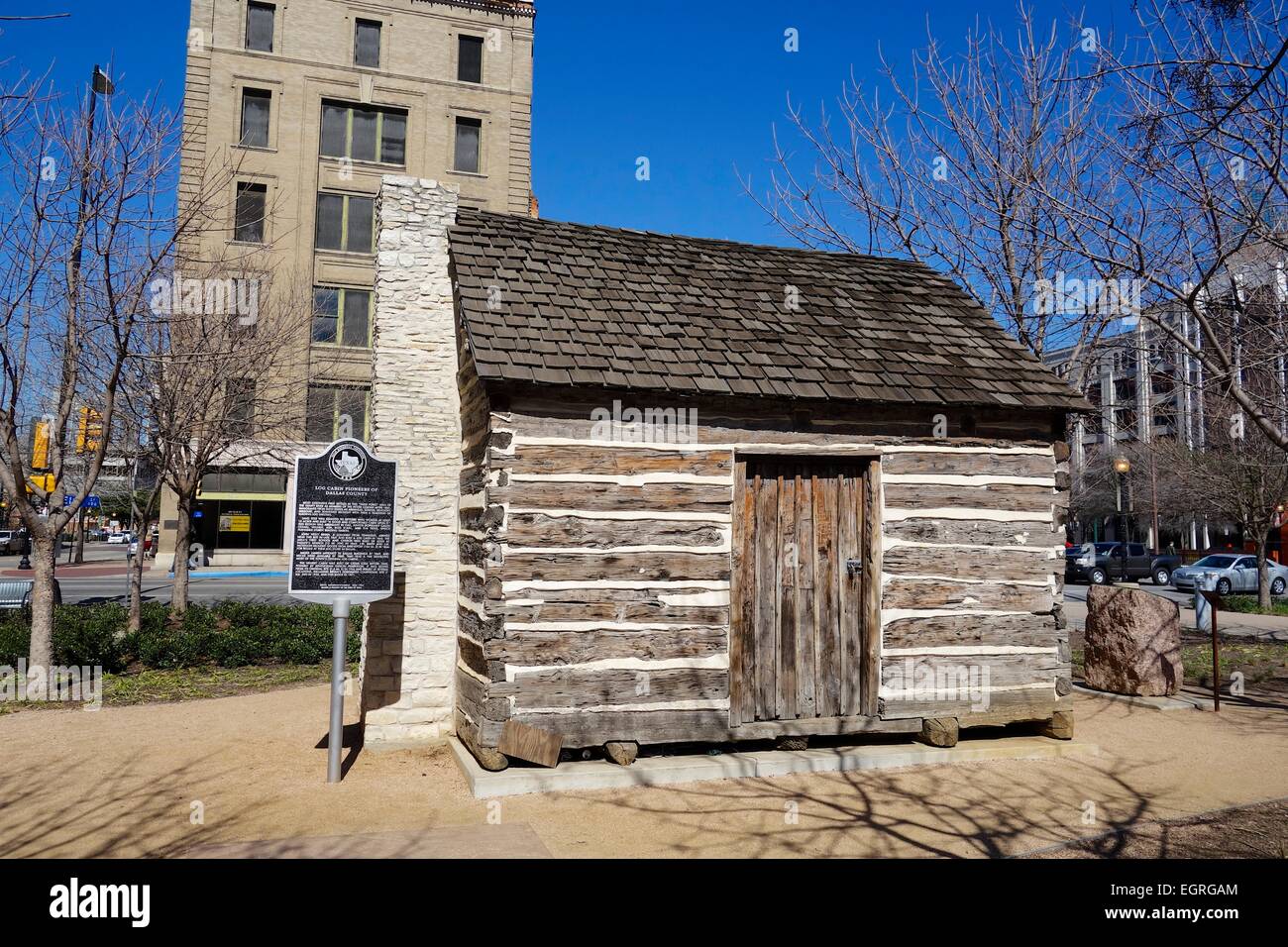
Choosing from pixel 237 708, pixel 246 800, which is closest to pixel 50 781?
pixel 246 800

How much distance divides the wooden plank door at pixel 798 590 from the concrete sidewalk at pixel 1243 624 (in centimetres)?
973

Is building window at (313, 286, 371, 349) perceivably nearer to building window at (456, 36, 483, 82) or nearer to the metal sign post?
building window at (456, 36, 483, 82)

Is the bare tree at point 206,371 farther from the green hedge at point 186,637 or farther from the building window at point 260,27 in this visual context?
the building window at point 260,27

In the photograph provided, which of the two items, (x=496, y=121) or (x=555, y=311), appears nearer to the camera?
(x=555, y=311)

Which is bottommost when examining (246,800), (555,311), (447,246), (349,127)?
(246,800)

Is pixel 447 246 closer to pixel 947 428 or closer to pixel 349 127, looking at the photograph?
pixel 947 428

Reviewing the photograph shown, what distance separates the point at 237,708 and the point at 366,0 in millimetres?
30453

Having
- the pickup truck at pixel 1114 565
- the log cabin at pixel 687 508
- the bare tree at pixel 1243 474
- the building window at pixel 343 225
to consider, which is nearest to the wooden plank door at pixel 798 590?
the log cabin at pixel 687 508

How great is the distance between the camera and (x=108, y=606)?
14320mm

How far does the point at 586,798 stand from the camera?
668cm

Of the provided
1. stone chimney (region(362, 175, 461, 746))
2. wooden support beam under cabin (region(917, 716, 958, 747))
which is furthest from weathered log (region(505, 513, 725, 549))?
wooden support beam under cabin (region(917, 716, 958, 747))

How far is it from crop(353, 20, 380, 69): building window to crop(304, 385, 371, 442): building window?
12.8 metres

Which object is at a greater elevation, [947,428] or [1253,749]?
[947,428]
